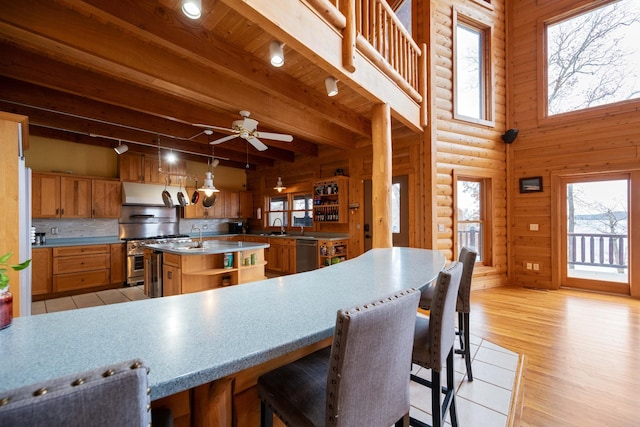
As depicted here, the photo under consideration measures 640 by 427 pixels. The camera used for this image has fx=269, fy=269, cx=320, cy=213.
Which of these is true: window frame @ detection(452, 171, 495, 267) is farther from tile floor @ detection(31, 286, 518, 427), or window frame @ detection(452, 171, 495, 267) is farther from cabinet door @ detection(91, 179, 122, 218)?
cabinet door @ detection(91, 179, 122, 218)

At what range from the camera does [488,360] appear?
8.36 feet

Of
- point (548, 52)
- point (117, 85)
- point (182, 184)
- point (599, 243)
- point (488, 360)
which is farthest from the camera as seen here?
point (182, 184)

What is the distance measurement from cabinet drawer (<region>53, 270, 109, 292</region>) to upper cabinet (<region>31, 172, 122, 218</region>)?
113cm

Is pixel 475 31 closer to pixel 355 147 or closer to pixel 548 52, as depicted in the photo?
pixel 548 52

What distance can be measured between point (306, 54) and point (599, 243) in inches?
222

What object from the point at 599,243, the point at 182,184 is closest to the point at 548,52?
the point at 599,243

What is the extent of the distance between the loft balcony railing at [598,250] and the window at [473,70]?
2635 mm

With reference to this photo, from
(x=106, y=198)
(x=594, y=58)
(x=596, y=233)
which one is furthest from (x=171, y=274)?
(x=594, y=58)

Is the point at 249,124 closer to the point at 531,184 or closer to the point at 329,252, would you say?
the point at 329,252

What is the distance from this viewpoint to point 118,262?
538 cm

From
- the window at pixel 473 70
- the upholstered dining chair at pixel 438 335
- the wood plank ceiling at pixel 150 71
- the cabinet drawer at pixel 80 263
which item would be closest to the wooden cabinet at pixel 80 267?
the cabinet drawer at pixel 80 263

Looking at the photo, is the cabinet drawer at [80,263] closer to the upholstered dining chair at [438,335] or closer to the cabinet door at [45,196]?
the cabinet door at [45,196]

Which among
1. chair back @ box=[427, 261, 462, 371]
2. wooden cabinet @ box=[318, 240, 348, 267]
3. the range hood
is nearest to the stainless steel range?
the range hood

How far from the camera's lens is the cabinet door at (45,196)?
15.7 ft
